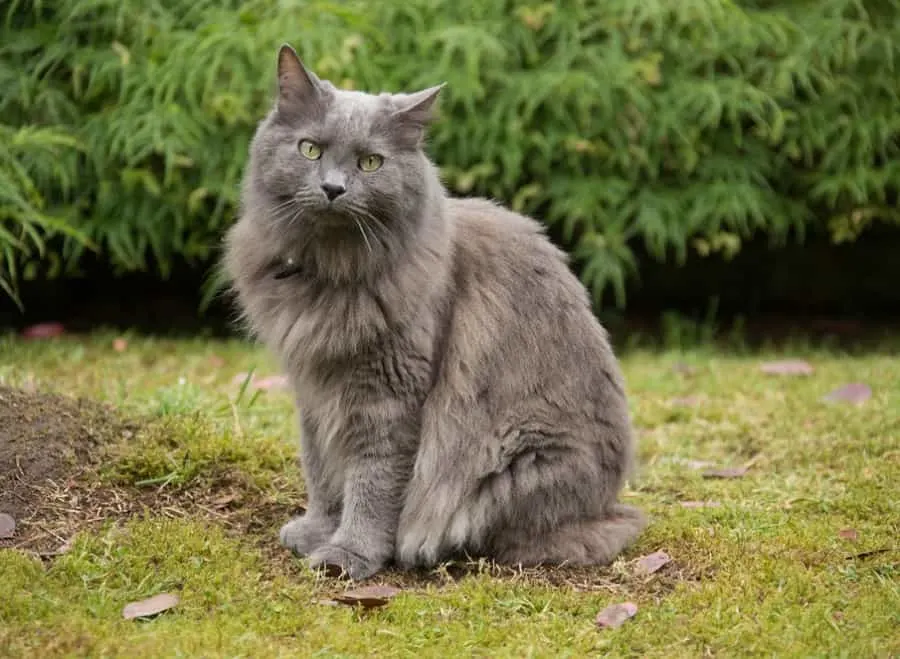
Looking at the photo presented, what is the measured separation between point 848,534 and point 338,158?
1.95 meters

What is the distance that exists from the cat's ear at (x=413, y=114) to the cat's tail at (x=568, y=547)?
1226 millimetres

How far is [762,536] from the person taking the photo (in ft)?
12.0

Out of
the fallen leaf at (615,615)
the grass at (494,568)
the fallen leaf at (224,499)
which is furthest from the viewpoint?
the fallen leaf at (224,499)

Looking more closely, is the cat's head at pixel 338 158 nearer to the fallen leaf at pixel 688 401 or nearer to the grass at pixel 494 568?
the grass at pixel 494 568

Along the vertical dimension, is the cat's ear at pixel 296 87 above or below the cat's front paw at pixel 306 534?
above

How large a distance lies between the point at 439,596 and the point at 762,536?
43.5 inches

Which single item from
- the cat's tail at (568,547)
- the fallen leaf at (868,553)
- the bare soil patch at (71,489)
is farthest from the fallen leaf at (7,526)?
the fallen leaf at (868,553)

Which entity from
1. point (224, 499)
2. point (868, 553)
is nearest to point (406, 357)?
point (224, 499)

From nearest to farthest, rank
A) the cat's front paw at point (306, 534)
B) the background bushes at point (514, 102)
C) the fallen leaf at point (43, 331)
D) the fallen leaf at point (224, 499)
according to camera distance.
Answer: the cat's front paw at point (306, 534) < the fallen leaf at point (224, 499) < the background bushes at point (514, 102) < the fallen leaf at point (43, 331)

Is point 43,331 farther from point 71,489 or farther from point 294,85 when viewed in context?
point 294,85

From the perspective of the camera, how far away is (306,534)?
354 cm

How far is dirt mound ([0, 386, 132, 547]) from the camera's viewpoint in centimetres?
354

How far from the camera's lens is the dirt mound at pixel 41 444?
139 inches

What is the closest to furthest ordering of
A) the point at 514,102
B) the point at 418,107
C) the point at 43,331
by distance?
the point at 418,107, the point at 514,102, the point at 43,331
